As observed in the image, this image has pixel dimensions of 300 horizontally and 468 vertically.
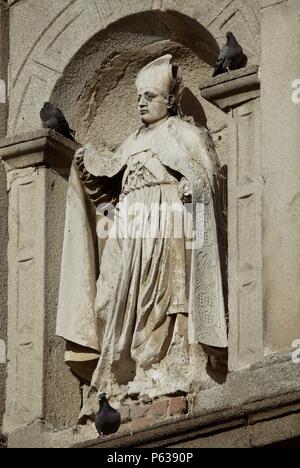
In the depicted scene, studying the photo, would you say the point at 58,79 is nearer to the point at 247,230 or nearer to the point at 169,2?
the point at 169,2

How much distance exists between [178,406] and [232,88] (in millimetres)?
1699

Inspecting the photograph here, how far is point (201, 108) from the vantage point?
638 inches

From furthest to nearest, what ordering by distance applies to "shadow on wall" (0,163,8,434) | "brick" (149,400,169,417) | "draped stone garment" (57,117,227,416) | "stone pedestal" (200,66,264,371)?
1. "shadow on wall" (0,163,8,434)
2. "draped stone garment" (57,117,227,416)
3. "brick" (149,400,169,417)
4. "stone pedestal" (200,66,264,371)

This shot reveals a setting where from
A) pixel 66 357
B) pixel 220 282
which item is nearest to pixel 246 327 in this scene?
pixel 220 282

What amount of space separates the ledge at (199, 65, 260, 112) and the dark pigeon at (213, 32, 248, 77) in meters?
0.05

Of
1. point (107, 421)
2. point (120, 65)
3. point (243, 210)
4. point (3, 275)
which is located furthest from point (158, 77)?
point (107, 421)

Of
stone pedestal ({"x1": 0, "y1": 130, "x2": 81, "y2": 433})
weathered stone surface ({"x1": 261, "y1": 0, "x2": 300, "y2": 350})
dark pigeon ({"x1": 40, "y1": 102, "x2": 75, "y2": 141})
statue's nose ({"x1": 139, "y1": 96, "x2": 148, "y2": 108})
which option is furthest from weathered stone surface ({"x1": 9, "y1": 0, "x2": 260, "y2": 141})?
weathered stone surface ({"x1": 261, "y1": 0, "x2": 300, "y2": 350})

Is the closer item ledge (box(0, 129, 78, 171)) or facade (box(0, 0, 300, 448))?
facade (box(0, 0, 300, 448))

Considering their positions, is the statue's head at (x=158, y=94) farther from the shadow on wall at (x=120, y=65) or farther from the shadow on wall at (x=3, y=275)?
the shadow on wall at (x=3, y=275)

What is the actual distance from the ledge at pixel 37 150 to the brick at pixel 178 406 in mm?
1795

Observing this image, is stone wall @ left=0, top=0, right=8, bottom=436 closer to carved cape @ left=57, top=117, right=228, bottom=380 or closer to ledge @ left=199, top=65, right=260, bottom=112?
carved cape @ left=57, top=117, right=228, bottom=380

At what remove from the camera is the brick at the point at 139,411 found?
15.2 meters

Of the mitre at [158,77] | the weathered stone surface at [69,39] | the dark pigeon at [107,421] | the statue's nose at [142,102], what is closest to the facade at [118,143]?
the weathered stone surface at [69,39]

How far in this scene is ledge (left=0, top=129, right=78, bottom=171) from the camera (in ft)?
52.9
